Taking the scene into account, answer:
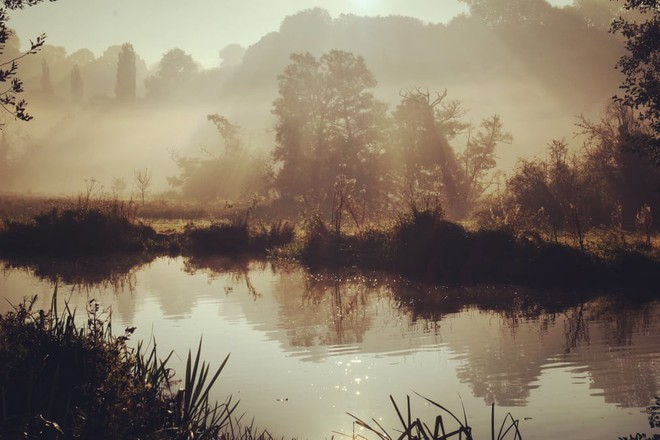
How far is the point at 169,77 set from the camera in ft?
416

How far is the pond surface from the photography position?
8.62 metres

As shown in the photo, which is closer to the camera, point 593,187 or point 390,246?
point 390,246

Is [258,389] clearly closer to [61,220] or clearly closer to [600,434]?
[600,434]

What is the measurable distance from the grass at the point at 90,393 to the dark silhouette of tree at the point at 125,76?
426ft

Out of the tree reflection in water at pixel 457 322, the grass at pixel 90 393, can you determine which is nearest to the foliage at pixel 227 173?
the tree reflection in water at pixel 457 322

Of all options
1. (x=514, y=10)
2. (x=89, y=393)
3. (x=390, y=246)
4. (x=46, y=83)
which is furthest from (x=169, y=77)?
(x=89, y=393)

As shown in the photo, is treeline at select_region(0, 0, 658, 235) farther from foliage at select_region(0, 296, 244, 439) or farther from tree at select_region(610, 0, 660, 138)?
foliage at select_region(0, 296, 244, 439)

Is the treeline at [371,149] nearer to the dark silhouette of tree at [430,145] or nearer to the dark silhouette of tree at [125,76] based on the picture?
the dark silhouette of tree at [430,145]

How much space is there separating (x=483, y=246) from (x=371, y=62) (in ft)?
306

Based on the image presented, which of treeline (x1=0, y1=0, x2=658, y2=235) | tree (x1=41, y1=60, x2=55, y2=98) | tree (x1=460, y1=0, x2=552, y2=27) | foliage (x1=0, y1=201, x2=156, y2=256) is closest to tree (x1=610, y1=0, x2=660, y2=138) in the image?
treeline (x1=0, y1=0, x2=658, y2=235)

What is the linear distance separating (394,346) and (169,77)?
122 m

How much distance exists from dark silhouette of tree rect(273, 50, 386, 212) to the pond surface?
29.2 m

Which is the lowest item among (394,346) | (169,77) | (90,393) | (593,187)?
(394,346)

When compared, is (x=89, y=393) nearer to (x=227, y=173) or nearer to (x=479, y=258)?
(x=479, y=258)
